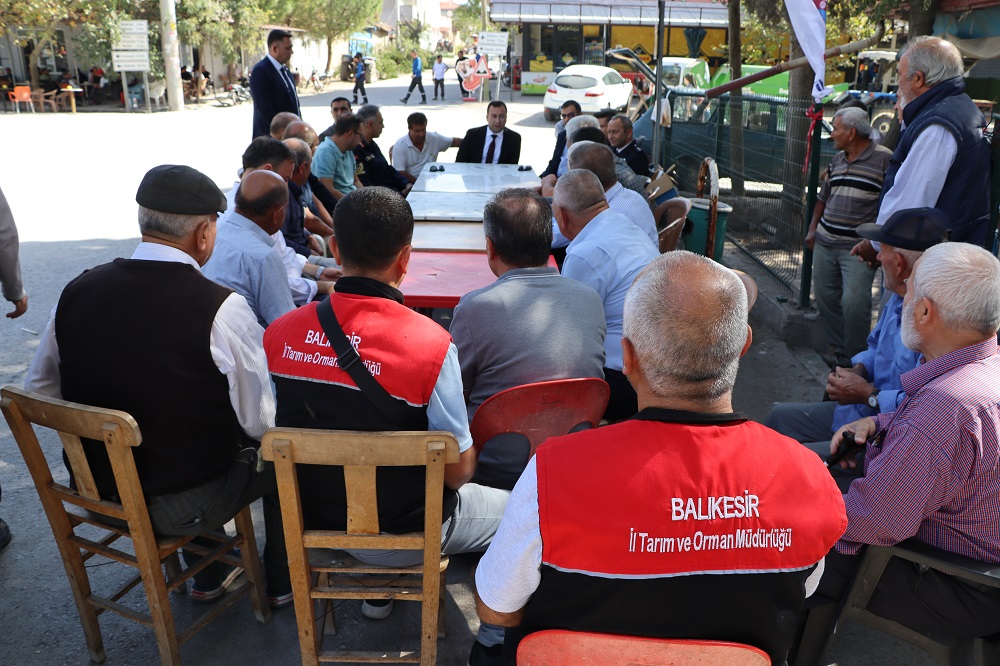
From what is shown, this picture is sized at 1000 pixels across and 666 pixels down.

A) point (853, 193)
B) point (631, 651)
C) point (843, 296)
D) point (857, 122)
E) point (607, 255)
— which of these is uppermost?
point (857, 122)

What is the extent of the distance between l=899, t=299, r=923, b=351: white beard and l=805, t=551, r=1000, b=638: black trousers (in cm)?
61

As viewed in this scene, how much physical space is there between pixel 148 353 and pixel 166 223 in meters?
0.45

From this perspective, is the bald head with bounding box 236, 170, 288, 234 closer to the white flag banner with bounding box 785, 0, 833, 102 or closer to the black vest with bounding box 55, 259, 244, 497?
the black vest with bounding box 55, 259, 244, 497

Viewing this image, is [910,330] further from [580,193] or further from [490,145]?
[490,145]

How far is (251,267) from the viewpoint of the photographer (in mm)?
3414

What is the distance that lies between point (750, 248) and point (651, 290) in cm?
629

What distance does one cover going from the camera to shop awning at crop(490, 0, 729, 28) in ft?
102

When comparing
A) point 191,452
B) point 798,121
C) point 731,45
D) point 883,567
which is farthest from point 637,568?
point 731,45

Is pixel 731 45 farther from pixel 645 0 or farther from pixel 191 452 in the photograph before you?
pixel 645 0

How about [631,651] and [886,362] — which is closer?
[631,651]

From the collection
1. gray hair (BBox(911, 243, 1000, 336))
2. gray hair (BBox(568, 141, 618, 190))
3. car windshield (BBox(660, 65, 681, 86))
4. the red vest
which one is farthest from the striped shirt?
car windshield (BBox(660, 65, 681, 86))

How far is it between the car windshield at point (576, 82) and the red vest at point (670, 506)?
2204 centimetres

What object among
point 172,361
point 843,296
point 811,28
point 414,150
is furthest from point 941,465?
point 414,150

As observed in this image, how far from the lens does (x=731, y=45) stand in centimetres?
1052
